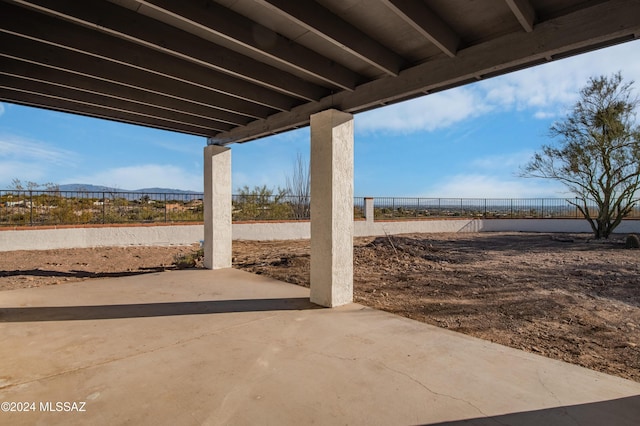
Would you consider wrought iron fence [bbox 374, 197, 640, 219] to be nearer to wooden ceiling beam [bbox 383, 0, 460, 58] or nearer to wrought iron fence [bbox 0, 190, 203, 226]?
wrought iron fence [bbox 0, 190, 203, 226]

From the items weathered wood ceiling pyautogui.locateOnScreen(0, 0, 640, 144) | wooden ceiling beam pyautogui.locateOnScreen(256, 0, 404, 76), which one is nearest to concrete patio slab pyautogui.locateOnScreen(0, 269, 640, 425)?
weathered wood ceiling pyautogui.locateOnScreen(0, 0, 640, 144)

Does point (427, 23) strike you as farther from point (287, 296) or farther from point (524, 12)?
point (287, 296)

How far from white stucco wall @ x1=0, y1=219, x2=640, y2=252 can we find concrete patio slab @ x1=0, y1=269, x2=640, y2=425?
7.16 metres

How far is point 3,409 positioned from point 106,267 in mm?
7002

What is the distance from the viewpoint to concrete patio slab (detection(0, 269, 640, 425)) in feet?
7.31

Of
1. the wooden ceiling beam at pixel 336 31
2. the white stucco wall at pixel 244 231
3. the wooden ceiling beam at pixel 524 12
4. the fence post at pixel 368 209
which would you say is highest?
the wooden ceiling beam at pixel 336 31

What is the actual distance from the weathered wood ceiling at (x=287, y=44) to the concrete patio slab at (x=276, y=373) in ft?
9.27

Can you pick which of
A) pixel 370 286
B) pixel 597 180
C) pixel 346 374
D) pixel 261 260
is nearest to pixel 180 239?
pixel 261 260

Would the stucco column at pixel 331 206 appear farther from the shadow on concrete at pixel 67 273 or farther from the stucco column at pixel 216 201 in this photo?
the shadow on concrete at pixel 67 273

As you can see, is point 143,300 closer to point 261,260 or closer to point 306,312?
point 306,312

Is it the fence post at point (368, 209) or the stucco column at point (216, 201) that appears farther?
the fence post at point (368, 209)

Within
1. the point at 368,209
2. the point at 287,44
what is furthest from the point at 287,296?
the point at 368,209

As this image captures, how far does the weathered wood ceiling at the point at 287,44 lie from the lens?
9.26 ft

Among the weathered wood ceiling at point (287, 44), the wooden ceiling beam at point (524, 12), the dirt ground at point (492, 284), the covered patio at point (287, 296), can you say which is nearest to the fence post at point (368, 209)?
the dirt ground at point (492, 284)
